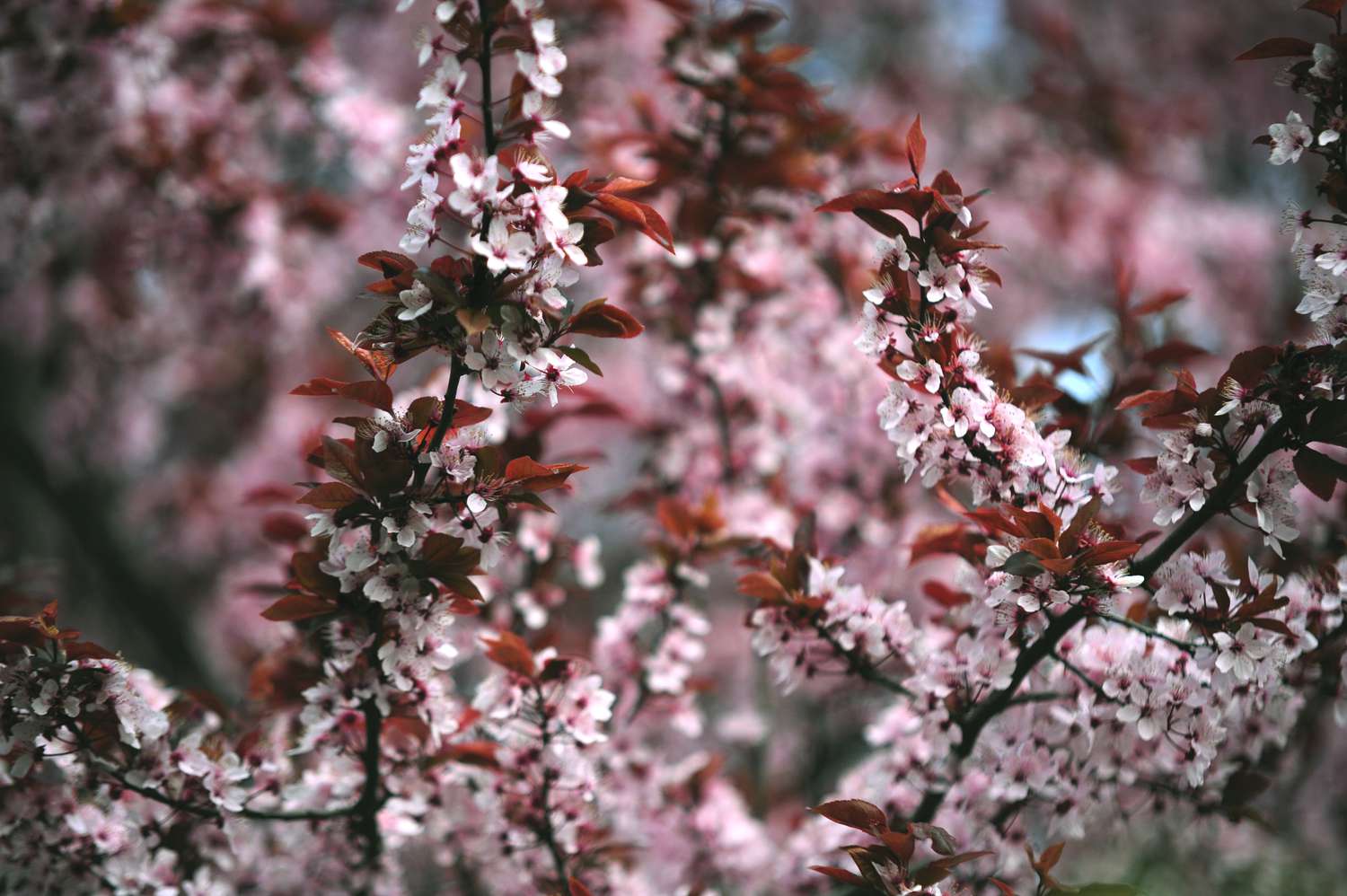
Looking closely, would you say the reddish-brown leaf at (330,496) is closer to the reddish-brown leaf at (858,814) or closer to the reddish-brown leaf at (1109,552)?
the reddish-brown leaf at (858,814)

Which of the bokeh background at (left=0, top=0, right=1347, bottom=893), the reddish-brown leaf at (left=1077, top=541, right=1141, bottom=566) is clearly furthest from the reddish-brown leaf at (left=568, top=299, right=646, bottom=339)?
the bokeh background at (left=0, top=0, right=1347, bottom=893)

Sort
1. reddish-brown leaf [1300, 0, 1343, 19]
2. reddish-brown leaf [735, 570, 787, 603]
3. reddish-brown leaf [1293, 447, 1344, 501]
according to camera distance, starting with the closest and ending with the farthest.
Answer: reddish-brown leaf [1300, 0, 1343, 19]
reddish-brown leaf [1293, 447, 1344, 501]
reddish-brown leaf [735, 570, 787, 603]

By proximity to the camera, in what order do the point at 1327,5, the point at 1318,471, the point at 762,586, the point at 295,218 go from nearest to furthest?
1. the point at 1327,5
2. the point at 1318,471
3. the point at 762,586
4. the point at 295,218

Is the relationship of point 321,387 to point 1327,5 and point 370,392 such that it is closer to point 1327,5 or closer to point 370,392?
point 370,392

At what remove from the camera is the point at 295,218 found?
11.4 feet

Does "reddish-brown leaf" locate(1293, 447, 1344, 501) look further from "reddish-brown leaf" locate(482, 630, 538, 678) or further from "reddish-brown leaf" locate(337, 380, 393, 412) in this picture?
"reddish-brown leaf" locate(337, 380, 393, 412)

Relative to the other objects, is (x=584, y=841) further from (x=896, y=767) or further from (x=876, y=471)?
(x=876, y=471)

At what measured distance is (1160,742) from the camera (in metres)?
1.78

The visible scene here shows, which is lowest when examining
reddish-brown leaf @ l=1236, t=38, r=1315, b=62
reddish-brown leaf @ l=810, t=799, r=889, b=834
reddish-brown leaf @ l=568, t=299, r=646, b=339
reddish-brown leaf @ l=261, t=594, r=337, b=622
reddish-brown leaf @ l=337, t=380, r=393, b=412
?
reddish-brown leaf @ l=810, t=799, r=889, b=834

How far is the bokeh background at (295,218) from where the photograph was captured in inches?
123

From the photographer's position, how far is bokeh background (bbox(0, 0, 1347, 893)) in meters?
3.13

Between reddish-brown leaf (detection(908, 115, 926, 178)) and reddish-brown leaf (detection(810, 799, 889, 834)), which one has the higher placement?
reddish-brown leaf (detection(908, 115, 926, 178))

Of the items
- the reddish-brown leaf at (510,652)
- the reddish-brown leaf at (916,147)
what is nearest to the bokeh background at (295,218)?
the reddish-brown leaf at (916,147)

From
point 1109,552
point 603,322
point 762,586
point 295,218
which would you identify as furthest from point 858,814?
point 295,218
